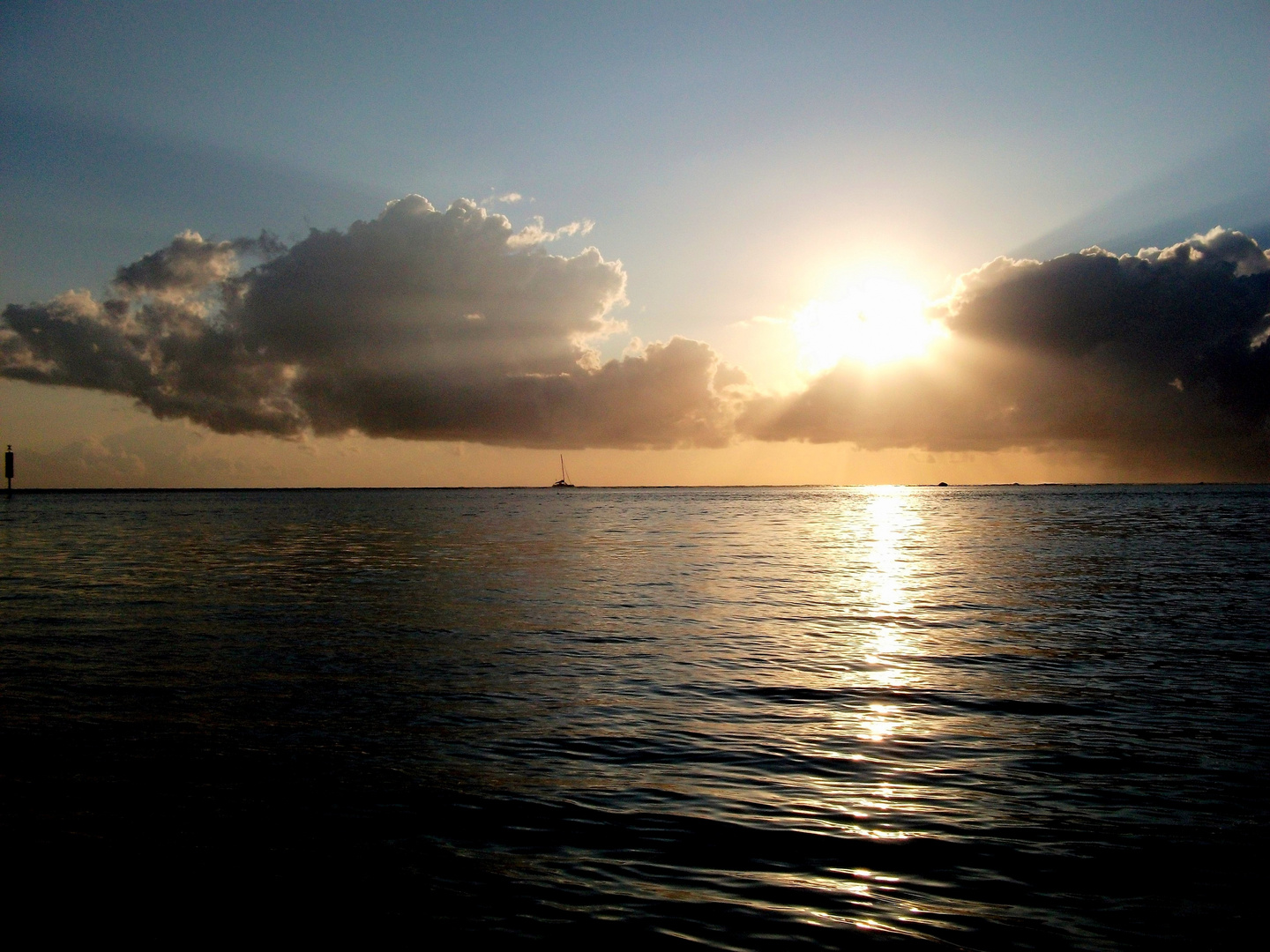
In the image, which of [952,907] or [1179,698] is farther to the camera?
[1179,698]

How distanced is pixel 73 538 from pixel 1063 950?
241 feet

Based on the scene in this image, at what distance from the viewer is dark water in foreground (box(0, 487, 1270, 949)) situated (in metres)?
8.06

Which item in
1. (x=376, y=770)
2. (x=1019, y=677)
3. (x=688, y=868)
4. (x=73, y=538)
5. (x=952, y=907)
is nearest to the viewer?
(x=952, y=907)

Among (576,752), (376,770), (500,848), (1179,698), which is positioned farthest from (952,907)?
(1179,698)

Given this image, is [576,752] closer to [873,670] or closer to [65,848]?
[65,848]

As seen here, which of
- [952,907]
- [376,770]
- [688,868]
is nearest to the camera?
[952,907]

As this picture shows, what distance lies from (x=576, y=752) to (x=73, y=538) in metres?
66.4

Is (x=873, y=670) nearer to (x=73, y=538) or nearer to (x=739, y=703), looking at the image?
(x=739, y=703)

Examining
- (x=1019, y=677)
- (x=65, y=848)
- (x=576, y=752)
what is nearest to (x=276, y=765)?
(x=65, y=848)

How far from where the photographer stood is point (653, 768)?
12.0 m

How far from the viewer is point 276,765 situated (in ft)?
39.4

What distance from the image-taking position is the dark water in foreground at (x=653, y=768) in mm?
8062

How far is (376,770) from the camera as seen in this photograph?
1179 centimetres

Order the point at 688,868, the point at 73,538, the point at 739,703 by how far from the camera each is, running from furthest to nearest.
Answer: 1. the point at 73,538
2. the point at 739,703
3. the point at 688,868
